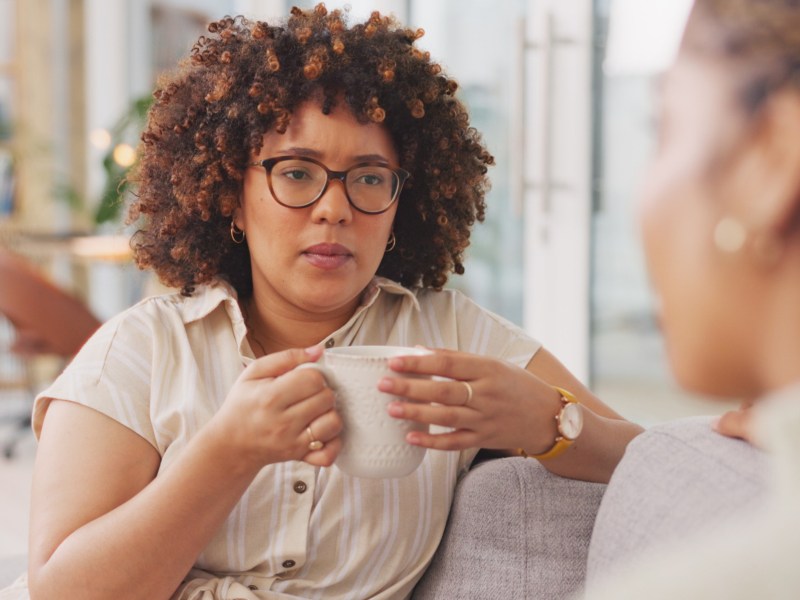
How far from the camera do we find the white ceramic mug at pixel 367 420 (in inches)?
35.4

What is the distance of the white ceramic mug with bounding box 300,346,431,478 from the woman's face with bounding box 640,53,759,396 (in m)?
0.39

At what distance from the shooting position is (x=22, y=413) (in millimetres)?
5043

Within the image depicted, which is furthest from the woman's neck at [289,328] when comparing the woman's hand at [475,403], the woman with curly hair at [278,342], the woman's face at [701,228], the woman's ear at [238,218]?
the woman's face at [701,228]

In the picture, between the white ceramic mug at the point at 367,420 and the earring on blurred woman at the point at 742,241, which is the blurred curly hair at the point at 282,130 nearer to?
the white ceramic mug at the point at 367,420

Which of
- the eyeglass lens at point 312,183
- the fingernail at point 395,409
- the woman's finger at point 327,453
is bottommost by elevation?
the woman's finger at point 327,453

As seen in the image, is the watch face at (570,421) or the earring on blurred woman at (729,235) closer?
the earring on blurred woman at (729,235)

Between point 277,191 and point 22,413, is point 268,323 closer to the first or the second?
point 277,191

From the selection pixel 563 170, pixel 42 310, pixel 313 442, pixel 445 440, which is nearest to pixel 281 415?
pixel 313 442

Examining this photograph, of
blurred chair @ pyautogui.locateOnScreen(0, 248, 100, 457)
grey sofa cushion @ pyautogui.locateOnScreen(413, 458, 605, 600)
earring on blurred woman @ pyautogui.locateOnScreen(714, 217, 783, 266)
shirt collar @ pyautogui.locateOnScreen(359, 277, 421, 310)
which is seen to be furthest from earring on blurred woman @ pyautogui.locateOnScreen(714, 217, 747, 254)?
blurred chair @ pyautogui.locateOnScreen(0, 248, 100, 457)

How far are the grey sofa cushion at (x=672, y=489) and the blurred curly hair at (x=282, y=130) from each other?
0.55m

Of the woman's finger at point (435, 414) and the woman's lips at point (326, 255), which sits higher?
the woman's lips at point (326, 255)

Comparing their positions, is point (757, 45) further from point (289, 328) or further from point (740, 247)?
point (289, 328)

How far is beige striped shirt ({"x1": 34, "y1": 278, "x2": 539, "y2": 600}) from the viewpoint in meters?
1.22

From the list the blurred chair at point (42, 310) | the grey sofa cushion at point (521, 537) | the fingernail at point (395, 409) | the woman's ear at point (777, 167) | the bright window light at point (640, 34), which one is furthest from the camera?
the blurred chair at point (42, 310)
